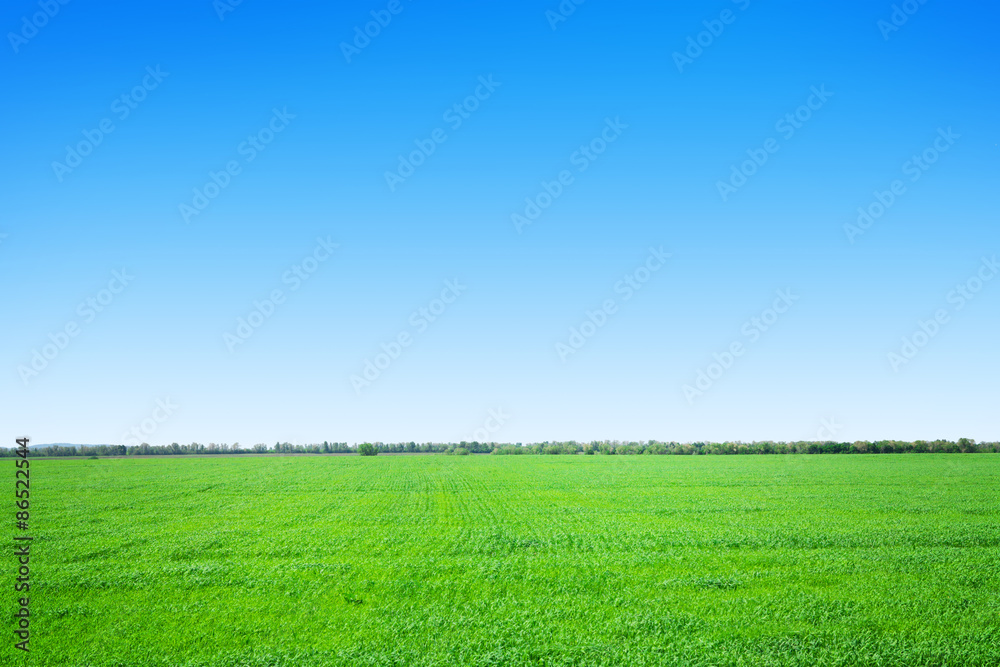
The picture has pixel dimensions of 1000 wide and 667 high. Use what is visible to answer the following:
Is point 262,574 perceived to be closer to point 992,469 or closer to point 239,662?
point 239,662

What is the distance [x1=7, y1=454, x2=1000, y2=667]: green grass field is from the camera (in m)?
9.69

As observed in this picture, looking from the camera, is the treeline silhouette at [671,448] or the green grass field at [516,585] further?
the treeline silhouette at [671,448]

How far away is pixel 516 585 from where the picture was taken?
1306 cm

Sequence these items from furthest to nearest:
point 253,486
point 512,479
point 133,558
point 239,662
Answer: point 512,479 → point 253,486 → point 133,558 → point 239,662

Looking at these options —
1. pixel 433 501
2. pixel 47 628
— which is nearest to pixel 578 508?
pixel 433 501

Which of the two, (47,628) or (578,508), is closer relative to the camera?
(47,628)

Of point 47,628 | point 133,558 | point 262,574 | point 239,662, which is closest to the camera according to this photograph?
point 239,662

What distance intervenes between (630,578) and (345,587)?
281 inches

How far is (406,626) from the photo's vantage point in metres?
10.6

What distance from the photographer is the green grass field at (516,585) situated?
9.69m

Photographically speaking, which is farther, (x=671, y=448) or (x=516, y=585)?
(x=671, y=448)

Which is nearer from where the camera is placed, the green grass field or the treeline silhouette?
the green grass field

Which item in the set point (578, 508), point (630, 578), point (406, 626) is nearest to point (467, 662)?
point (406, 626)

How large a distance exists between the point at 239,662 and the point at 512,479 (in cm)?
3389
